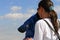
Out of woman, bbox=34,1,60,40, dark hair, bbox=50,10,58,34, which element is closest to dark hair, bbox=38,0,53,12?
woman, bbox=34,1,60,40

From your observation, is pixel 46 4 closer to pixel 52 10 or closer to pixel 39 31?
pixel 52 10

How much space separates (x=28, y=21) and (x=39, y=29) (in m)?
1.76

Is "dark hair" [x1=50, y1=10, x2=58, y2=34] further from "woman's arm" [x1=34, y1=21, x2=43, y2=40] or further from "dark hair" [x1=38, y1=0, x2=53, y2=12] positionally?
"woman's arm" [x1=34, y1=21, x2=43, y2=40]

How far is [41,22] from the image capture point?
22.4 ft

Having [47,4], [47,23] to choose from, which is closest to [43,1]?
[47,4]

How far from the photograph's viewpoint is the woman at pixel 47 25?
680 cm

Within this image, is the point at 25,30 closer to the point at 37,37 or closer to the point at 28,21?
the point at 28,21

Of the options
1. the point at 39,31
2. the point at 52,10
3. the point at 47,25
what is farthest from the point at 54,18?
the point at 39,31

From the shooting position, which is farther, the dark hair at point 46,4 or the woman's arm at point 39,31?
the dark hair at point 46,4

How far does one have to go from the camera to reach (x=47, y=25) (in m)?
6.89

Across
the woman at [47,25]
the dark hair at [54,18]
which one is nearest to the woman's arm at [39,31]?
the woman at [47,25]

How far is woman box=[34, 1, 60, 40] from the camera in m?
6.80

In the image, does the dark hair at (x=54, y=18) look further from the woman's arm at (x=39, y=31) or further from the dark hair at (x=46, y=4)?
the woman's arm at (x=39, y=31)

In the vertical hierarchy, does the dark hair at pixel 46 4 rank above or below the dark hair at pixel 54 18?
above
